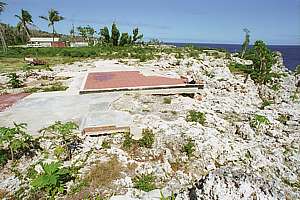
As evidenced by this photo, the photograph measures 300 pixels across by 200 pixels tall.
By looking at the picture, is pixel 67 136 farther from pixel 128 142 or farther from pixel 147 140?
pixel 147 140

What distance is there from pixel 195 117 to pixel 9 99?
9.25 meters

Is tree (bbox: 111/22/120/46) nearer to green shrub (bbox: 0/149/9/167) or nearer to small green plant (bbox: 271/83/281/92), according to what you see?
small green plant (bbox: 271/83/281/92)

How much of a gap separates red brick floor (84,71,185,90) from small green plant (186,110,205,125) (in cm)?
422

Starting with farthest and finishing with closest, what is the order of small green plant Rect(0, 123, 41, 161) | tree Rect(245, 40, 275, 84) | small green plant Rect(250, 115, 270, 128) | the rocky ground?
tree Rect(245, 40, 275, 84) → small green plant Rect(250, 115, 270, 128) → small green plant Rect(0, 123, 41, 161) → the rocky ground

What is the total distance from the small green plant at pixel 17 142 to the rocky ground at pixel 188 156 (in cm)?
34

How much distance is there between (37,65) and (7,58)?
35.6 feet

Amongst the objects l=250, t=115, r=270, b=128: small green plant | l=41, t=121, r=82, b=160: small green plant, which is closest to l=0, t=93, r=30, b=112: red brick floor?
l=41, t=121, r=82, b=160: small green plant

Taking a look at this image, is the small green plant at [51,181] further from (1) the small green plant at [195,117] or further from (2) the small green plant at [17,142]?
(1) the small green plant at [195,117]

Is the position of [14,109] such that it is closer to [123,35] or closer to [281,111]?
[281,111]

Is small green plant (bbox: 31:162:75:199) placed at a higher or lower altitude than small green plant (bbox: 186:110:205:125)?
lower

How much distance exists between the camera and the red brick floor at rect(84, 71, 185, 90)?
49.2 ft

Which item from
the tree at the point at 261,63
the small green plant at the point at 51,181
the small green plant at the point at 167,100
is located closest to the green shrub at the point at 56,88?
the small green plant at the point at 167,100

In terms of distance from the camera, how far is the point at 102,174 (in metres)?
7.00

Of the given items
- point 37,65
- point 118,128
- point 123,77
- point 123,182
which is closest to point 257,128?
point 118,128
